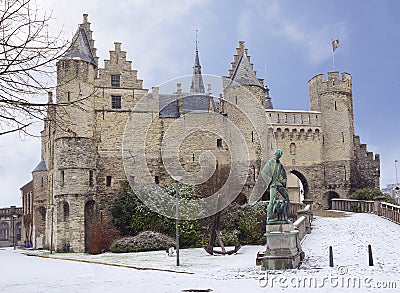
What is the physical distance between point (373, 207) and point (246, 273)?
1615 cm

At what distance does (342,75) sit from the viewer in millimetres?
41594

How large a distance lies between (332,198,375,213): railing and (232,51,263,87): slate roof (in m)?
9.74

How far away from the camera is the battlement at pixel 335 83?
41281 mm

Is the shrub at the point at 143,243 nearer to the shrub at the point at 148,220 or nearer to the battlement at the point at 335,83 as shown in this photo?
the shrub at the point at 148,220

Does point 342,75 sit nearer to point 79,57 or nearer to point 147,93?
point 147,93

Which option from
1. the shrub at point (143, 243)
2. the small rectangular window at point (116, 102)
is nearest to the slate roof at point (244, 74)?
the small rectangular window at point (116, 102)

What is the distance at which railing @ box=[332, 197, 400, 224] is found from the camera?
25061 millimetres

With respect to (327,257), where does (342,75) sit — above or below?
above

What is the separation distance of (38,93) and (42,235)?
28.7m

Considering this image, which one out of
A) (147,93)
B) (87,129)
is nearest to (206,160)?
(147,93)

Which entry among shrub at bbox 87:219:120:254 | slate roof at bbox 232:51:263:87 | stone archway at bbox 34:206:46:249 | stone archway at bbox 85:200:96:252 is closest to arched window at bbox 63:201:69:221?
stone archway at bbox 85:200:96:252

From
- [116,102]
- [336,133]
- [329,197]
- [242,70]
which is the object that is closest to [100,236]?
[116,102]

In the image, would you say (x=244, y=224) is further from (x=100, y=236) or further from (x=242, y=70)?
(x=242, y=70)

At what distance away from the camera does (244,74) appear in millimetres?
37219
